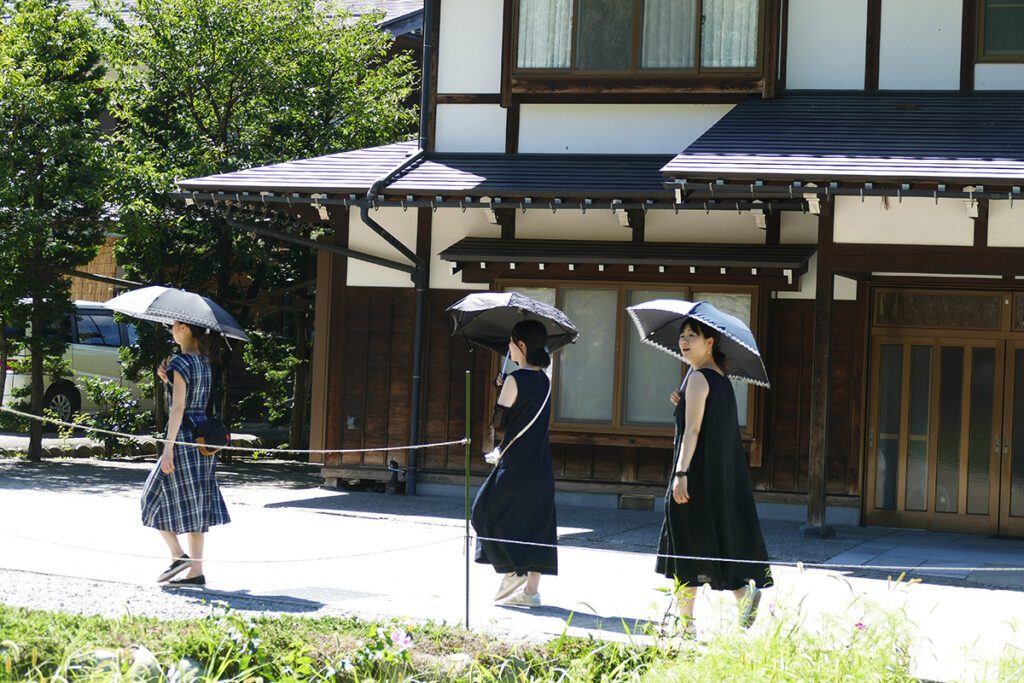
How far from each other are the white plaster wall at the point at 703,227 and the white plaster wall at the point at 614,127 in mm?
719

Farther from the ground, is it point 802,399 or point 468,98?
point 468,98

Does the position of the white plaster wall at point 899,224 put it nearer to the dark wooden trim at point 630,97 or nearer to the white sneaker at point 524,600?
the dark wooden trim at point 630,97

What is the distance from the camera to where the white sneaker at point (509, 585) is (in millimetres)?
7980

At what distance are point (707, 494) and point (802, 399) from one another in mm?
6342

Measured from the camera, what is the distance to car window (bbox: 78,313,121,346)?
2047 centimetres

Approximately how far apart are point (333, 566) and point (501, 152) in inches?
242

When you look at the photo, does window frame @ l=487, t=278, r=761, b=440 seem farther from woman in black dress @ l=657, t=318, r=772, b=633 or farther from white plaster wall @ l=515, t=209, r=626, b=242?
woman in black dress @ l=657, t=318, r=772, b=633

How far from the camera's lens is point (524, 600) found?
7938mm

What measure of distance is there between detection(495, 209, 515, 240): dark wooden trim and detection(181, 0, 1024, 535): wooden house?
2cm

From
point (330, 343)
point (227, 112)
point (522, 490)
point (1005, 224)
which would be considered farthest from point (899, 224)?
point (227, 112)

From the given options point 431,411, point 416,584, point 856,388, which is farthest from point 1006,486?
point 416,584

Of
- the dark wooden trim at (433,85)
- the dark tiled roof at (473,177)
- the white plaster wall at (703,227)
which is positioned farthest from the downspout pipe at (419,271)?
the white plaster wall at (703,227)

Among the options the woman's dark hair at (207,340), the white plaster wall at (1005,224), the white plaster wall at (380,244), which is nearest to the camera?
the woman's dark hair at (207,340)

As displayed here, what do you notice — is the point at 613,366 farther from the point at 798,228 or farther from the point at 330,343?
the point at 330,343
